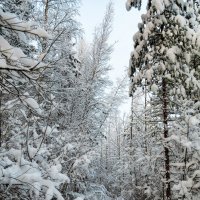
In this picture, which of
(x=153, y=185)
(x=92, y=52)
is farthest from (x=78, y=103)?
(x=153, y=185)

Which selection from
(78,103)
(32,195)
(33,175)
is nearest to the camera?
(33,175)

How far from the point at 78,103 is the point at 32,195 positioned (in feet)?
38.6

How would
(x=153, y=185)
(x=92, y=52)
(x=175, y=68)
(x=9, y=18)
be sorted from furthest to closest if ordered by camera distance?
(x=92, y=52), (x=153, y=185), (x=175, y=68), (x=9, y=18)

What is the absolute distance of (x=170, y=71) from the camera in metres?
7.38

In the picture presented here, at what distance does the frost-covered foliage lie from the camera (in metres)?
7.03

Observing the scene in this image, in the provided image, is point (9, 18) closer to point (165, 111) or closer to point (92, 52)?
point (165, 111)

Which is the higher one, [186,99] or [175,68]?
[175,68]

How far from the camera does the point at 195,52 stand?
726 centimetres

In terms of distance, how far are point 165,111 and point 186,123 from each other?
83 centimetres

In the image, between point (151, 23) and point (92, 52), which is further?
point (92, 52)

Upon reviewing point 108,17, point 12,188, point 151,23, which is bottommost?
point 12,188

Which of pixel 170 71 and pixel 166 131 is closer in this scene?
pixel 166 131

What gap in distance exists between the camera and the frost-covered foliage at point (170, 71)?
7.03 meters

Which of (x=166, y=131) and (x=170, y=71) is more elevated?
(x=170, y=71)
